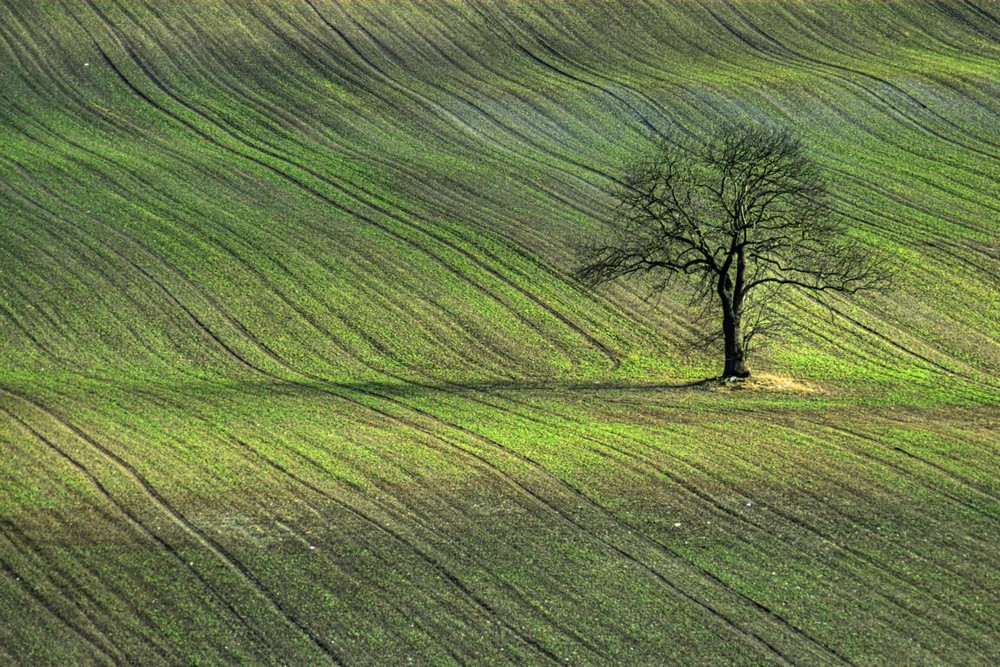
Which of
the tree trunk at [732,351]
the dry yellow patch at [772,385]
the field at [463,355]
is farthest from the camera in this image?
the tree trunk at [732,351]

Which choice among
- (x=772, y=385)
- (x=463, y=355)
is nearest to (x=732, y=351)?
(x=772, y=385)

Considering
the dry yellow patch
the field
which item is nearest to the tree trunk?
the dry yellow patch

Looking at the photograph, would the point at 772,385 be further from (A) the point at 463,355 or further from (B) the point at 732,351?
(A) the point at 463,355

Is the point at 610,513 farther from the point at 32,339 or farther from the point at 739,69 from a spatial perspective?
the point at 739,69

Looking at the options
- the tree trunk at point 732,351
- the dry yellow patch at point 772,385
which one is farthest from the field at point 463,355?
the tree trunk at point 732,351

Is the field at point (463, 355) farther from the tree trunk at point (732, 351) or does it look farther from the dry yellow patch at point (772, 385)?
the tree trunk at point (732, 351)

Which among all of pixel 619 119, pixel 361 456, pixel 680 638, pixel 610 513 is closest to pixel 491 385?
pixel 361 456
